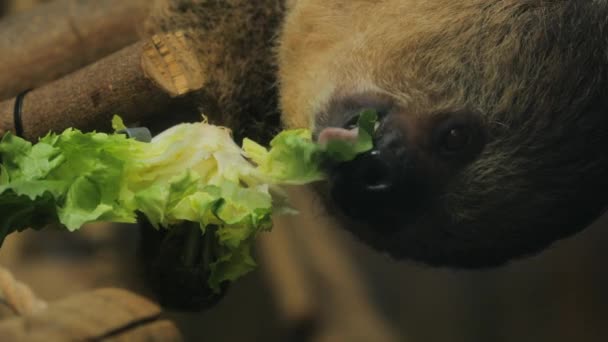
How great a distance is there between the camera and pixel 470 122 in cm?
181

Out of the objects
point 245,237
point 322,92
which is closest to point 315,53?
point 322,92

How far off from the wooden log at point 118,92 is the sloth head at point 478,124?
0.35 meters

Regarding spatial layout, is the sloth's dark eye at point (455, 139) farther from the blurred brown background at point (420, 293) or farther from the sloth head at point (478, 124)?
the blurred brown background at point (420, 293)

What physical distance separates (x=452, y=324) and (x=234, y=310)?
3.48 feet

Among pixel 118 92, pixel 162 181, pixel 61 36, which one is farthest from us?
pixel 61 36

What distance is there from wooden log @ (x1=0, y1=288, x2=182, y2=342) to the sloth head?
1.55ft

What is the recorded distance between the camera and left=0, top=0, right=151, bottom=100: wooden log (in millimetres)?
2496

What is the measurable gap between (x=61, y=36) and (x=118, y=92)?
0.77 m

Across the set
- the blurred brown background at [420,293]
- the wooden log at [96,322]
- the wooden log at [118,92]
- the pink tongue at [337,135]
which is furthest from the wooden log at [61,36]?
the wooden log at [96,322]

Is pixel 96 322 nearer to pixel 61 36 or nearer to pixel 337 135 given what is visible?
pixel 337 135

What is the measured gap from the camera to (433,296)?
9.64 feet

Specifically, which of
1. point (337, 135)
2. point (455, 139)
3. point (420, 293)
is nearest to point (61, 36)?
point (337, 135)

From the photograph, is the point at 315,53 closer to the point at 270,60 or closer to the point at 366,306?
the point at 270,60

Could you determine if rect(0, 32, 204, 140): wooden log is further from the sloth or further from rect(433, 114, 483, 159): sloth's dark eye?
rect(433, 114, 483, 159): sloth's dark eye
